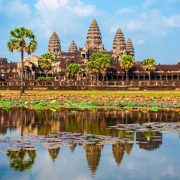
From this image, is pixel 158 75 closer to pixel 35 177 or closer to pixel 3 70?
pixel 3 70

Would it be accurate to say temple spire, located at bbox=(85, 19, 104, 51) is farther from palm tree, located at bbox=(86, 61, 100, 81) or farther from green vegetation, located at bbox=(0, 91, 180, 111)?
green vegetation, located at bbox=(0, 91, 180, 111)

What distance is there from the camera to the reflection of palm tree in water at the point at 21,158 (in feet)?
72.8

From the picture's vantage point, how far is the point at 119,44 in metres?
191

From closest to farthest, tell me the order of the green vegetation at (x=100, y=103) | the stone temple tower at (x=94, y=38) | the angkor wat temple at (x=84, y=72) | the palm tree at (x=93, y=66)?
the green vegetation at (x=100, y=103) → the palm tree at (x=93, y=66) → the angkor wat temple at (x=84, y=72) → the stone temple tower at (x=94, y=38)

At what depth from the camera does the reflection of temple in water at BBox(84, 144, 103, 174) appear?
2230 centimetres

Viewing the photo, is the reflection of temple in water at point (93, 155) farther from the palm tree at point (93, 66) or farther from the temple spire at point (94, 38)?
the temple spire at point (94, 38)

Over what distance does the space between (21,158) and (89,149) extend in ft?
13.5

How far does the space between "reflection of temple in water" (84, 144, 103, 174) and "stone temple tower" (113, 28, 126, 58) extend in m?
160

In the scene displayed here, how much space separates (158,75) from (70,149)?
390 feet

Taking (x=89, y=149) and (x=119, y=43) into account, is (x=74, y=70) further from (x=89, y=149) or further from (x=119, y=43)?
(x=89, y=149)

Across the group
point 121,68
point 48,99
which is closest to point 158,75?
point 121,68

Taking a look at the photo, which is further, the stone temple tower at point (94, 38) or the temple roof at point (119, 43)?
the temple roof at point (119, 43)

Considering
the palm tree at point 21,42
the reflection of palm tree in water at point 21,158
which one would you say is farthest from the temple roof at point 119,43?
the reflection of palm tree in water at point 21,158

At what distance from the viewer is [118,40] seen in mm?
192125
